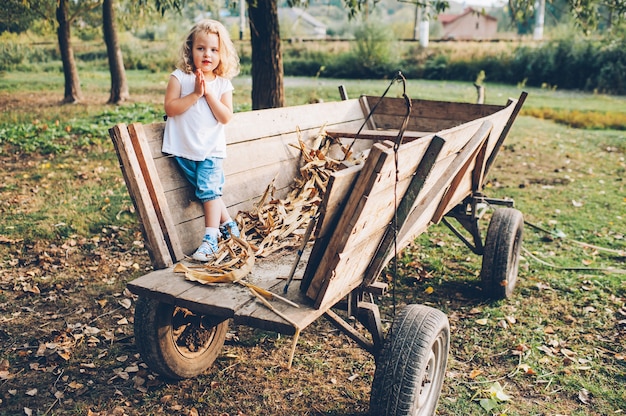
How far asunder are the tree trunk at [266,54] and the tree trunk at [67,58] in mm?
7506

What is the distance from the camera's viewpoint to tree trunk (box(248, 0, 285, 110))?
6.78 metres

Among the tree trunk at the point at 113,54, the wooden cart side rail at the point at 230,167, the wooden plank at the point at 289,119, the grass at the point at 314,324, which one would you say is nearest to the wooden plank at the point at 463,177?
the grass at the point at 314,324

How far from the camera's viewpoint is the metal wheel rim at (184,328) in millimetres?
3283

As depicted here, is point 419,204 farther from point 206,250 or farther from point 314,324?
point 314,324

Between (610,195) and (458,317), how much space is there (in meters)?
4.55

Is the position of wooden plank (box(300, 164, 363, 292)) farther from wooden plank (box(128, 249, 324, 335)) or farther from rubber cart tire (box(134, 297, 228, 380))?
rubber cart tire (box(134, 297, 228, 380))

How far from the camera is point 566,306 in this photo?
4.72 meters

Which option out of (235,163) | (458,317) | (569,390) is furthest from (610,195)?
(235,163)

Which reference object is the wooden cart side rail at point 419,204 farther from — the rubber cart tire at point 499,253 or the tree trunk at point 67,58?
the tree trunk at point 67,58

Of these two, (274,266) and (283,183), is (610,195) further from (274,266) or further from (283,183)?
(274,266)

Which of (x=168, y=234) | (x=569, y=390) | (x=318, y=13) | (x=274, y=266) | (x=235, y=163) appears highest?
(x=318, y=13)

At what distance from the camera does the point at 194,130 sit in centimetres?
339

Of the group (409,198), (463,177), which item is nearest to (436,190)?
(409,198)

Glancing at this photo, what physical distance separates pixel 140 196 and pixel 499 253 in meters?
2.96
